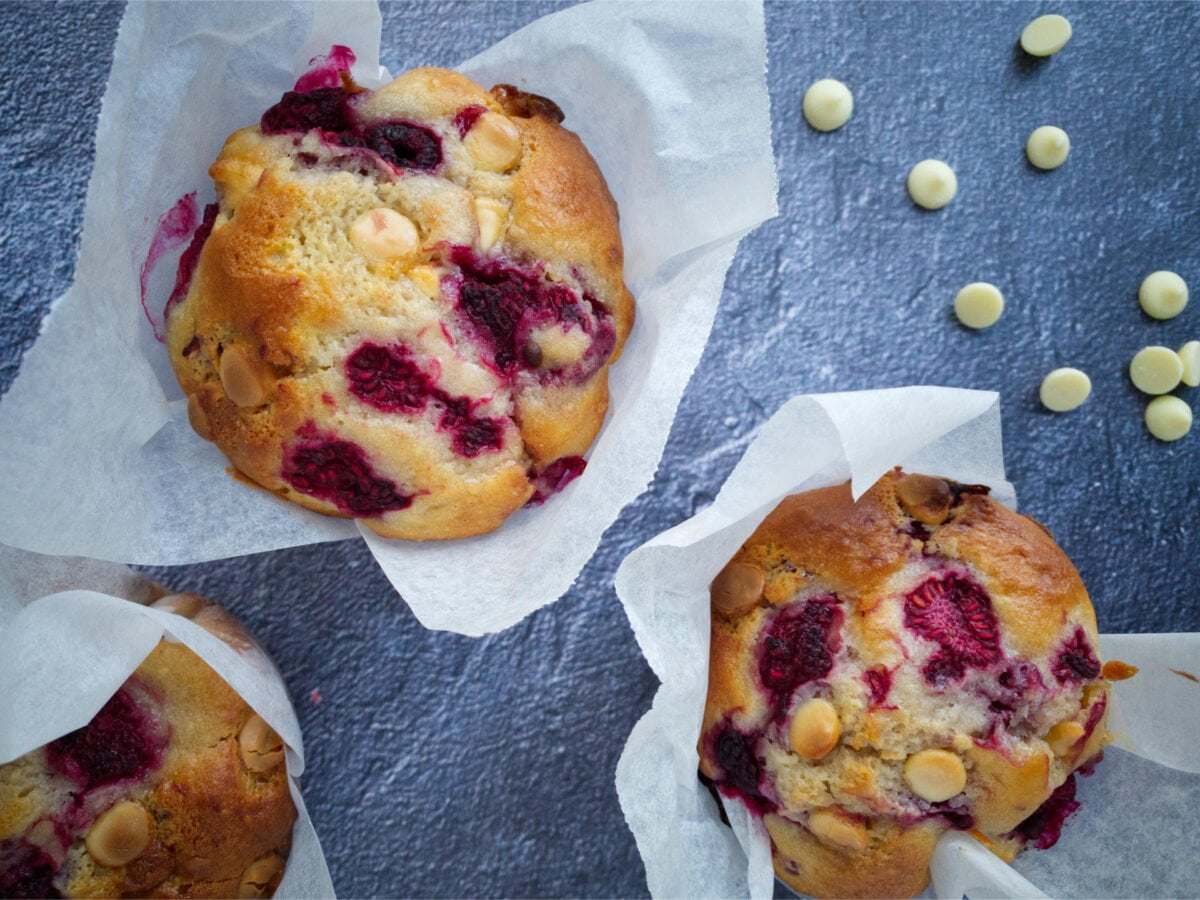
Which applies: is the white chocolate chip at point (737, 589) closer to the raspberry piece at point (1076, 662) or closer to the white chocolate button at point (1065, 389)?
the raspberry piece at point (1076, 662)

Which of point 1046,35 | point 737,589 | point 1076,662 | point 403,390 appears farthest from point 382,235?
point 1046,35

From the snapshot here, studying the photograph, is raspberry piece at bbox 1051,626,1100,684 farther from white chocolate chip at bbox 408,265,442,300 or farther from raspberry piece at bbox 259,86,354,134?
raspberry piece at bbox 259,86,354,134

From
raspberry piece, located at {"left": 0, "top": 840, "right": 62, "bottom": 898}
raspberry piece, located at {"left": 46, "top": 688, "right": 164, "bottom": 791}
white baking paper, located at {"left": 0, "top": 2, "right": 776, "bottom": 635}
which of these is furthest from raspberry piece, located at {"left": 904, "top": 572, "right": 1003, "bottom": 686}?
raspberry piece, located at {"left": 0, "top": 840, "right": 62, "bottom": 898}

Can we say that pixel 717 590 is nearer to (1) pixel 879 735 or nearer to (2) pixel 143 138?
(1) pixel 879 735

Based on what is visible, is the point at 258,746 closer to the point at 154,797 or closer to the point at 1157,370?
the point at 154,797

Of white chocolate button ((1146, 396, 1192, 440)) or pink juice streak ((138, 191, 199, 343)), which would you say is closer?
pink juice streak ((138, 191, 199, 343))

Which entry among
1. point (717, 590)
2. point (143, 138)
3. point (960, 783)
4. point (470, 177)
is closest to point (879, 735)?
point (960, 783)

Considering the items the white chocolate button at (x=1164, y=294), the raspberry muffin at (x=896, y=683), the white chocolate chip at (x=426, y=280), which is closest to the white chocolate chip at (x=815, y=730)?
the raspberry muffin at (x=896, y=683)
